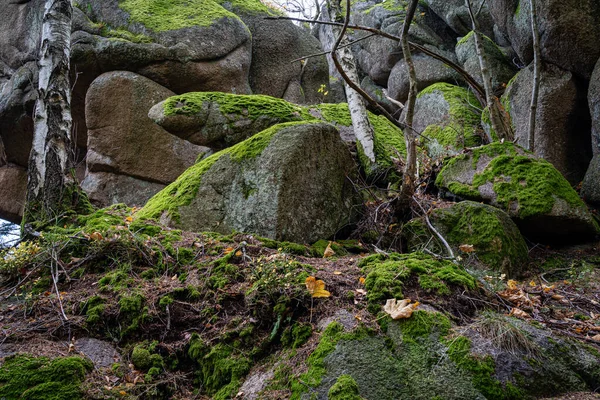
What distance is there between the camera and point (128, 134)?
A: 39.8 feet

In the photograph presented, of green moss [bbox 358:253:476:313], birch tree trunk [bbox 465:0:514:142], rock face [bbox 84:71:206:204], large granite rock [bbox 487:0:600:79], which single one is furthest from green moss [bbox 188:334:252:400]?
rock face [bbox 84:71:206:204]

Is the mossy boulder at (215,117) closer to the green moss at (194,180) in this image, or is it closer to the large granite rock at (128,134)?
the green moss at (194,180)

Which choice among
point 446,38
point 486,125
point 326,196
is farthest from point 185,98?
point 446,38

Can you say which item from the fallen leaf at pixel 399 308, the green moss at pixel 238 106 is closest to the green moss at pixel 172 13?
the green moss at pixel 238 106

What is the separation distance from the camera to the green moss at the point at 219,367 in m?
2.79

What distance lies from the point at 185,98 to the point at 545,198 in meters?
6.79

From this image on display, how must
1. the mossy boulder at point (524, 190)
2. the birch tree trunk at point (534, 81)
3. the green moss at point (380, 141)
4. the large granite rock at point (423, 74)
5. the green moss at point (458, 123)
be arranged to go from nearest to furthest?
the mossy boulder at point (524, 190) < the birch tree trunk at point (534, 81) < the green moss at point (380, 141) < the green moss at point (458, 123) < the large granite rock at point (423, 74)

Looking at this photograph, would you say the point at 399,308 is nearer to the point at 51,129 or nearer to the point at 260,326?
the point at 260,326

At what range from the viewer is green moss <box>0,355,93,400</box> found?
2445mm

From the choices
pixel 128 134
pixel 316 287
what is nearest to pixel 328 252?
pixel 316 287

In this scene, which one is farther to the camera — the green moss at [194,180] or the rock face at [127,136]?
the rock face at [127,136]

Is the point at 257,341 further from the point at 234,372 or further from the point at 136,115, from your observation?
the point at 136,115

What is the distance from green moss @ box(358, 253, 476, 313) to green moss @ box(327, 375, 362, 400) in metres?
0.75

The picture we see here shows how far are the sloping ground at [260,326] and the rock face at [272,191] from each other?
118 centimetres
